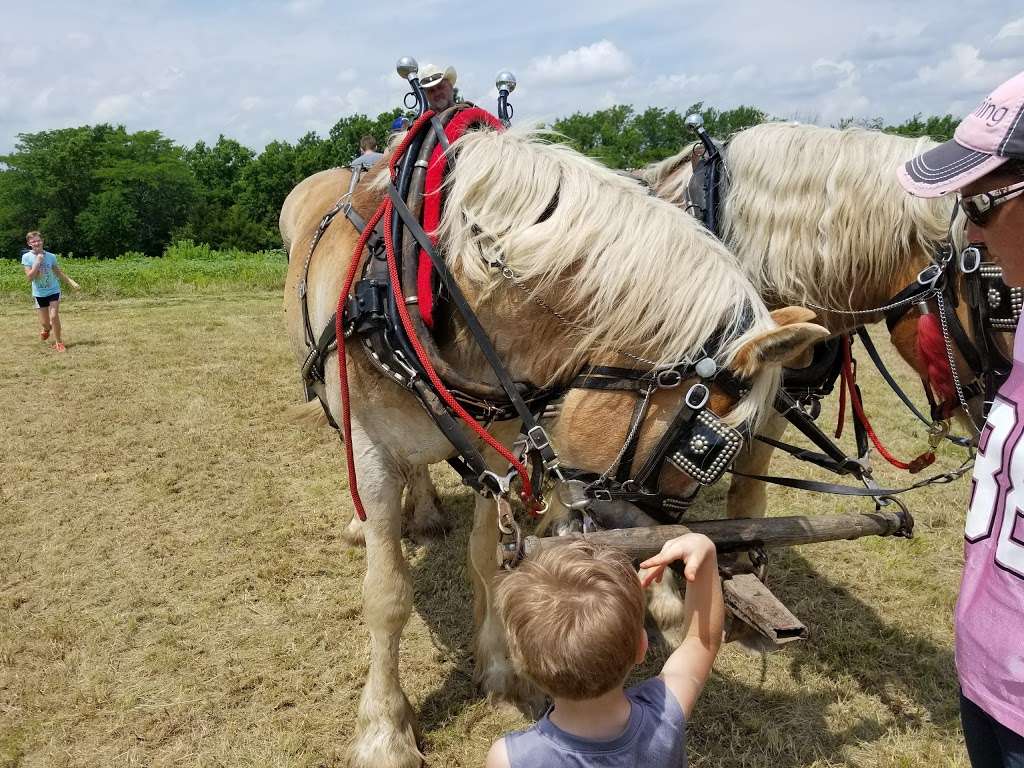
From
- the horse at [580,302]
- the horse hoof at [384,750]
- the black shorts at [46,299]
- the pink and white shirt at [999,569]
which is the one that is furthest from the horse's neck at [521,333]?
the black shorts at [46,299]

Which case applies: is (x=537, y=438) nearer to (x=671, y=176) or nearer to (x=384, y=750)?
(x=384, y=750)

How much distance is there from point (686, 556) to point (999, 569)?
21.4 inches

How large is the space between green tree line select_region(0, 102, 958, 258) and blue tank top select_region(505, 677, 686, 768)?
41.3 metres

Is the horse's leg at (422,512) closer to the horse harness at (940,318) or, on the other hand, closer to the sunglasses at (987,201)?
the horse harness at (940,318)

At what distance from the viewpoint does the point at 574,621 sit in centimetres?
119

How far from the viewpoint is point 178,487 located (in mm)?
4660

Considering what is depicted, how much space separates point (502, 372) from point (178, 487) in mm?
3715

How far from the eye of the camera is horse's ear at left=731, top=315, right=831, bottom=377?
1.52 m

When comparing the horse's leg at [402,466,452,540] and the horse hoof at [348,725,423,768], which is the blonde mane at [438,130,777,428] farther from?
the horse's leg at [402,466,452,540]

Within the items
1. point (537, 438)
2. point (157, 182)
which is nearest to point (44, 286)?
point (537, 438)

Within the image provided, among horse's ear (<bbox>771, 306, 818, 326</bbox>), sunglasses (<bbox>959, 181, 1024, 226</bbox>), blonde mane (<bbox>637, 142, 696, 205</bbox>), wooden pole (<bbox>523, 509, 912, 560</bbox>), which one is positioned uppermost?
blonde mane (<bbox>637, 142, 696, 205</bbox>)

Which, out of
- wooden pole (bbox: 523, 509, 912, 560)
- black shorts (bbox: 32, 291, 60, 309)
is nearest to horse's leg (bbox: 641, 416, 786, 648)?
wooden pole (bbox: 523, 509, 912, 560)

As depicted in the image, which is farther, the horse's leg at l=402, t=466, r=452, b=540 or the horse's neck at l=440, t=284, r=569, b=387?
the horse's leg at l=402, t=466, r=452, b=540

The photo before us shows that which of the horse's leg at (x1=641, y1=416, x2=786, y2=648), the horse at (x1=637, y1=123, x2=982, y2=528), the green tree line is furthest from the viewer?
the green tree line
